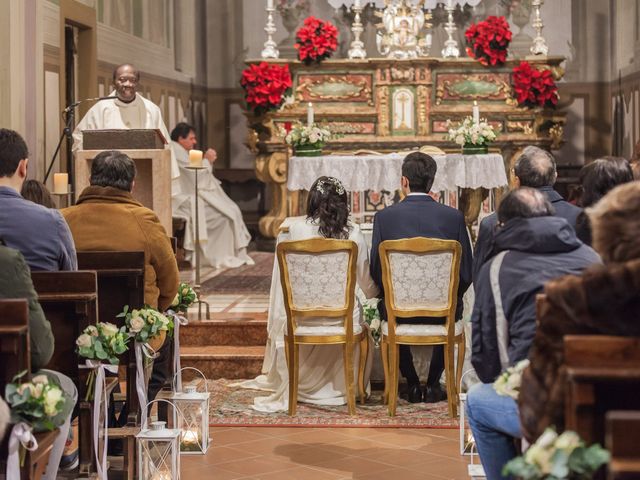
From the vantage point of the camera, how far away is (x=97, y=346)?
4449mm

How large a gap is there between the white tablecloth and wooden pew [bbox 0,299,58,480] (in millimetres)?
5738

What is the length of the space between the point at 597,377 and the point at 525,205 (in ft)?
4.76

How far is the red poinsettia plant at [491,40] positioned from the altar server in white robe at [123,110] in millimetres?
4054

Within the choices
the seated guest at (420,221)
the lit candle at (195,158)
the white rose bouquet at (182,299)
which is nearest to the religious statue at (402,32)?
the lit candle at (195,158)

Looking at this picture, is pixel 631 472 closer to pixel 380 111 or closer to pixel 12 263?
pixel 12 263

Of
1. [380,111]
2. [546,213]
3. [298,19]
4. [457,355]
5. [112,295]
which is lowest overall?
[457,355]

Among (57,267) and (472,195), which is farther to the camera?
(472,195)

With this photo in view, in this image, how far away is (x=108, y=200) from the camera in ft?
18.0

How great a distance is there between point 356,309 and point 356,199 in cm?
477

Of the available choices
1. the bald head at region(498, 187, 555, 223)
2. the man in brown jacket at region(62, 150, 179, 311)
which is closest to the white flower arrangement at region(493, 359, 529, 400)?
the bald head at region(498, 187, 555, 223)

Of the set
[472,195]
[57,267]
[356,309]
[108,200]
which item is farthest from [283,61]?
[57,267]

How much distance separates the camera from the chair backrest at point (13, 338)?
132 inches

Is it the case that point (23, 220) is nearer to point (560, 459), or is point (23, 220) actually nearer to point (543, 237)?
point (543, 237)

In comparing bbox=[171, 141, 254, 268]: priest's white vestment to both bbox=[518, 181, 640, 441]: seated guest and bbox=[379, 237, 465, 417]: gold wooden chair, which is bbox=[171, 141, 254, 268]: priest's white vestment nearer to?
bbox=[379, 237, 465, 417]: gold wooden chair
